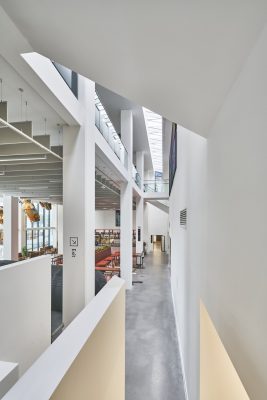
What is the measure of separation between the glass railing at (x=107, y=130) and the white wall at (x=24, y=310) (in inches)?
121

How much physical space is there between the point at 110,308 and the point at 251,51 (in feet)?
6.10

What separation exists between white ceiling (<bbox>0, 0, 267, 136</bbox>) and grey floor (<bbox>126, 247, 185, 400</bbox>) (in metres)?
3.84

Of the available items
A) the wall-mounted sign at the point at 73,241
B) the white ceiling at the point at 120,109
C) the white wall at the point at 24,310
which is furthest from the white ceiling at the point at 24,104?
the white ceiling at the point at 120,109

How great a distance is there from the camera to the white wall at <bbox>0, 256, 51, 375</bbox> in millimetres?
2559

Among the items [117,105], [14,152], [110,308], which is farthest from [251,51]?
[117,105]

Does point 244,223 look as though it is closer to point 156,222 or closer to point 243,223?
point 243,223

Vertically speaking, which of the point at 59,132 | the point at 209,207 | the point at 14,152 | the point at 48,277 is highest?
the point at 59,132

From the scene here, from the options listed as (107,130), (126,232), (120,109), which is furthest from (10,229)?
(120,109)

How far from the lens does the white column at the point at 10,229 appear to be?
9.39 meters

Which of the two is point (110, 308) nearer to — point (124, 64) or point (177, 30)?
point (124, 64)

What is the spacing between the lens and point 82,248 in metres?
3.75

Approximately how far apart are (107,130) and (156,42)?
5029mm

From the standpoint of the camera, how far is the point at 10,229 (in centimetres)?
951

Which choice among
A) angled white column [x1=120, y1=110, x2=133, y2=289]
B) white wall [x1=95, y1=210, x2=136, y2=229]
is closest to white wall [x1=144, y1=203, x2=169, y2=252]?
white wall [x1=95, y1=210, x2=136, y2=229]
